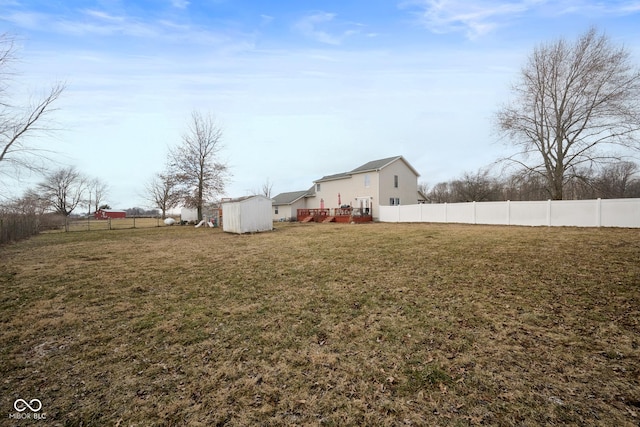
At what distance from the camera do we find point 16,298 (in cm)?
587

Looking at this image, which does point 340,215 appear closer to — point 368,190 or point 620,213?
point 368,190

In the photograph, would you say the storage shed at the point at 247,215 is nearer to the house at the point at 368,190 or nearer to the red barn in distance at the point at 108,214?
the house at the point at 368,190

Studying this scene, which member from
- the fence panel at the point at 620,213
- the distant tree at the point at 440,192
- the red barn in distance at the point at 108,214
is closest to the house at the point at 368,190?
the fence panel at the point at 620,213

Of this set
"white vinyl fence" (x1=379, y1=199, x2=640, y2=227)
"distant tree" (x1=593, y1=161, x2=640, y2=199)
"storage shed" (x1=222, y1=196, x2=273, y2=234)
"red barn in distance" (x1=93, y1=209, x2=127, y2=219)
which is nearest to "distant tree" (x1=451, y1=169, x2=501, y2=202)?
"distant tree" (x1=593, y1=161, x2=640, y2=199)

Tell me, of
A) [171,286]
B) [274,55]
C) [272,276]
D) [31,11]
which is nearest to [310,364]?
[272,276]

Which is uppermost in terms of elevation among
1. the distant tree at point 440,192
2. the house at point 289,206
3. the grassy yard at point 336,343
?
the distant tree at point 440,192

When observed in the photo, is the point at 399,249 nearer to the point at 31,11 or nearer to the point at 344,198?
the point at 31,11

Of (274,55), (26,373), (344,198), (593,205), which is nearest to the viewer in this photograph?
(26,373)

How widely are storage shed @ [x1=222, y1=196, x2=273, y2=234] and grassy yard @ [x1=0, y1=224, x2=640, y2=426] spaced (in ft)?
33.5

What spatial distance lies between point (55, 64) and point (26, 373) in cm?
1047

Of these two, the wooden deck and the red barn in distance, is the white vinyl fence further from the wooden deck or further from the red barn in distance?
the red barn in distance

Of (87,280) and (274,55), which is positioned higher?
(274,55)

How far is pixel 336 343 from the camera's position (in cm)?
392

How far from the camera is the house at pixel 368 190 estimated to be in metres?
26.7
